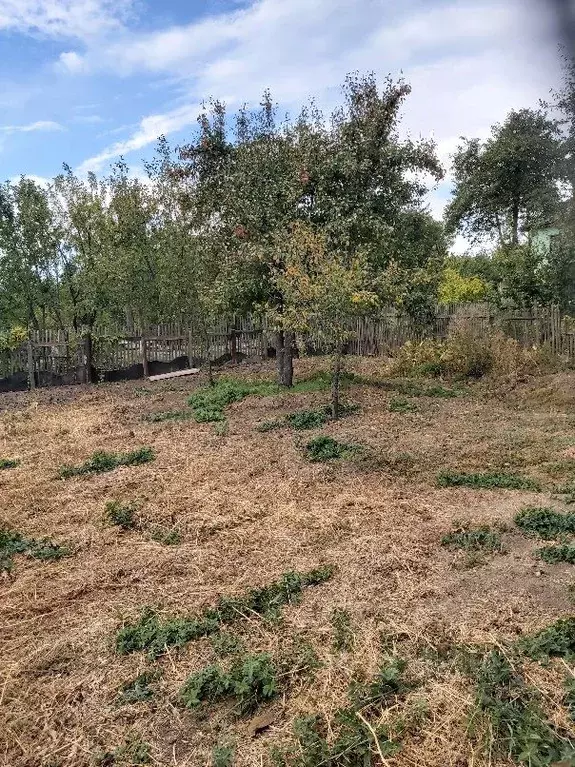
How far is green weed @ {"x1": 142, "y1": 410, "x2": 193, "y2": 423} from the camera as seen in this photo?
31.1ft

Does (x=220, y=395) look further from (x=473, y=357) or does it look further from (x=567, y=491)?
(x=567, y=491)

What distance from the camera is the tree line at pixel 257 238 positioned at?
9.84 meters

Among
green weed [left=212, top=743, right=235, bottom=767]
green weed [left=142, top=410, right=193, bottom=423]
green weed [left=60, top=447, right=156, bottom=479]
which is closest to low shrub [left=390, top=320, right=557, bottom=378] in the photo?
green weed [left=142, top=410, right=193, bottom=423]

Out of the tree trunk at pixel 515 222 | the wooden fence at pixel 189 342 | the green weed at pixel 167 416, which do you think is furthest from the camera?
the tree trunk at pixel 515 222

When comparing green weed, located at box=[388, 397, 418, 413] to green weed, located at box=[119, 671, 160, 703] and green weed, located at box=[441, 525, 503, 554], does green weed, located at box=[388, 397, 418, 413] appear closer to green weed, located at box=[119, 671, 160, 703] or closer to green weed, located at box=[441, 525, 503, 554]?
green weed, located at box=[441, 525, 503, 554]

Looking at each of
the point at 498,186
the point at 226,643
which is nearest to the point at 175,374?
the point at 226,643

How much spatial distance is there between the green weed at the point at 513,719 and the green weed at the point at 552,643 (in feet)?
0.57

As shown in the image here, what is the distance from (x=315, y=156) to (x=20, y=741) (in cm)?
1037

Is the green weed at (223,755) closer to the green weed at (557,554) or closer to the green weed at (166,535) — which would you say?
the green weed at (166,535)

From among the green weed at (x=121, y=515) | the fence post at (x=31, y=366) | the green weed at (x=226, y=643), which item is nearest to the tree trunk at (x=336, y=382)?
Answer: the green weed at (x=121, y=515)

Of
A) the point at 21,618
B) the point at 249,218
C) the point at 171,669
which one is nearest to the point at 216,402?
the point at 249,218

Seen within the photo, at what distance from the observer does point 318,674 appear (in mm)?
2846

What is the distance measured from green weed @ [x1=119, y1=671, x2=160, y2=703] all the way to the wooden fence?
982 centimetres

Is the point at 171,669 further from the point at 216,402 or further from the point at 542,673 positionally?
the point at 216,402
